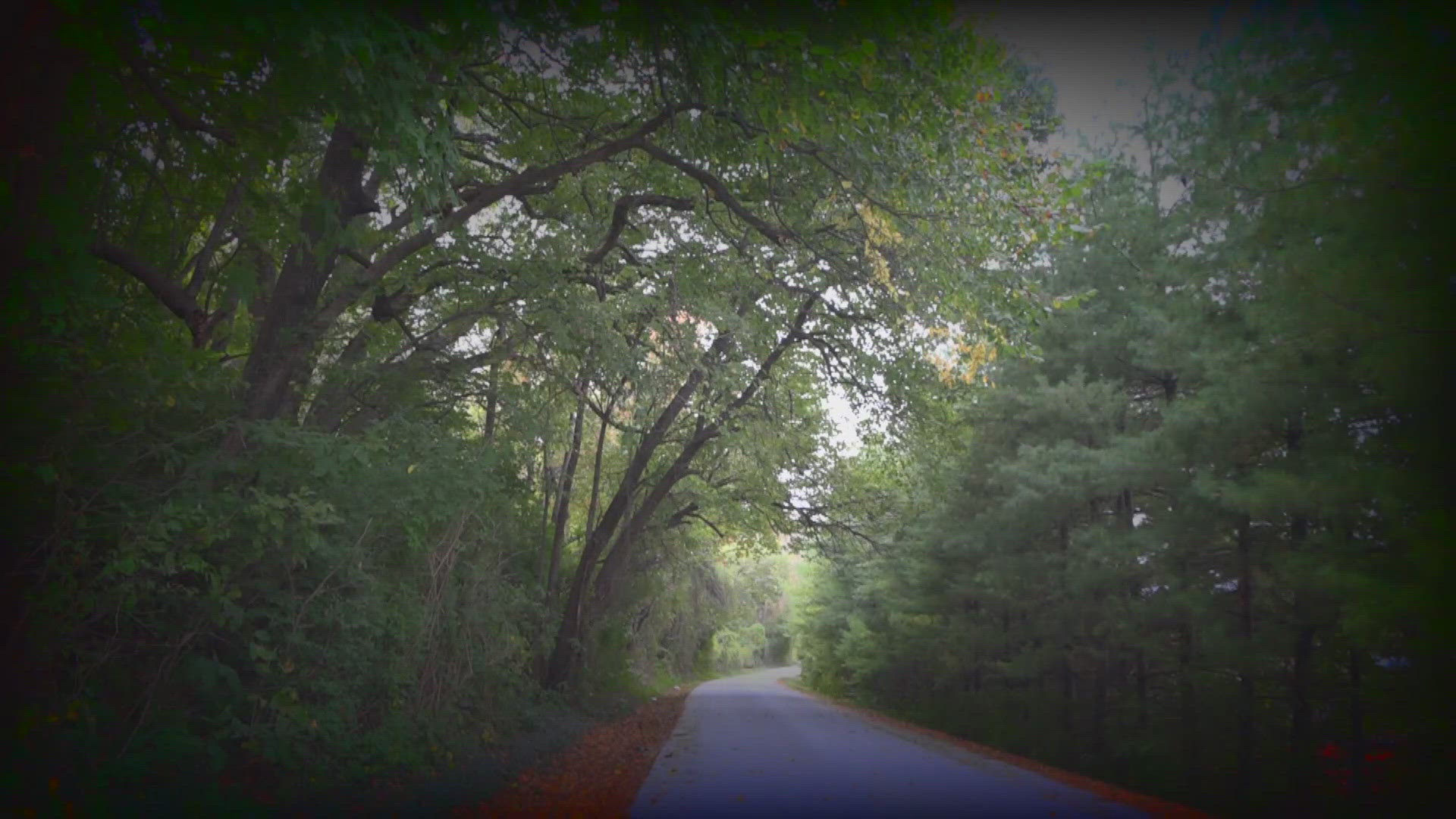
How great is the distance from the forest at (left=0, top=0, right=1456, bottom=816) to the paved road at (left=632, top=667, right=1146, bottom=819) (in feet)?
5.99

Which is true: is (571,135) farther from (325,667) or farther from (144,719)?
(144,719)

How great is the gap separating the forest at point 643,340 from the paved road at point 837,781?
5.99ft

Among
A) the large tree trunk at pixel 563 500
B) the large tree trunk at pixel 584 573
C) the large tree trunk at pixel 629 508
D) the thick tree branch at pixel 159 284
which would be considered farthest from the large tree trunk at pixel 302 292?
the large tree trunk at pixel 563 500

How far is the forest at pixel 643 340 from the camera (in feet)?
17.6

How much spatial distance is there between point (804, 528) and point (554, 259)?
37.7ft

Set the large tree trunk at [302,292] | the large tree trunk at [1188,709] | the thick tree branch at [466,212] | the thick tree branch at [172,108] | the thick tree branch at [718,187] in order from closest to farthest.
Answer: the thick tree branch at [172,108], the large tree trunk at [302,292], the thick tree branch at [466,212], the thick tree branch at [718,187], the large tree trunk at [1188,709]

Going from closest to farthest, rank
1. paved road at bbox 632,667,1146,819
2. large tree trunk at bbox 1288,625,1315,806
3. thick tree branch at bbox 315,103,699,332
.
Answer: paved road at bbox 632,667,1146,819, thick tree branch at bbox 315,103,699,332, large tree trunk at bbox 1288,625,1315,806

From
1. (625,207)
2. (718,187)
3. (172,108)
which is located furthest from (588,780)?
(172,108)

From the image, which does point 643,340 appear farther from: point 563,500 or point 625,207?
point 563,500

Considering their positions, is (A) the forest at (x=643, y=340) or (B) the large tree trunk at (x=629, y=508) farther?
(B) the large tree trunk at (x=629, y=508)

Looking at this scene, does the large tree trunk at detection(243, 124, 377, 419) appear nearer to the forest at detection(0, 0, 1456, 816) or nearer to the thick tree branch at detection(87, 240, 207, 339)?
the forest at detection(0, 0, 1456, 816)

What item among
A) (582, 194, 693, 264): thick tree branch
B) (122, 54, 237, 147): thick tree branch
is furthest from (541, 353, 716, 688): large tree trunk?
(122, 54, 237, 147): thick tree branch

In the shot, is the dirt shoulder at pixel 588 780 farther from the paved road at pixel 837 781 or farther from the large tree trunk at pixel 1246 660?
the large tree trunk at pixel 1246 660

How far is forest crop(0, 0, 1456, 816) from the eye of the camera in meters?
5.36
